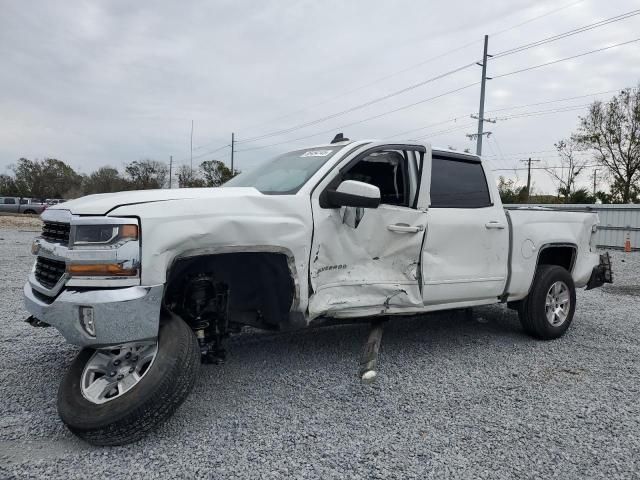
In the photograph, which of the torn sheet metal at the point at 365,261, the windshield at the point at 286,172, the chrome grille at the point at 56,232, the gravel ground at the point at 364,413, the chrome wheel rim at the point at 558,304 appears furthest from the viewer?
the chrome wheel rim at the point at 558,304

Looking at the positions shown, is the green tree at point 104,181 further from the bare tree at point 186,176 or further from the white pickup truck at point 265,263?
the white pickup truck at point 265,263

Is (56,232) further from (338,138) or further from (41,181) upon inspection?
(41,181)

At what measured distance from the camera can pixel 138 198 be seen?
301cm

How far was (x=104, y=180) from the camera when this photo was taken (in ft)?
200

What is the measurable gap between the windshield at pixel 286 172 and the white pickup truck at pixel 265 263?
0.07 ft

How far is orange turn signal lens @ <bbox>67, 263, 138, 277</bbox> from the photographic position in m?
2.80

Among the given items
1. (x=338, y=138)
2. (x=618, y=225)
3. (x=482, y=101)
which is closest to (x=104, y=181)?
(x=482, y=101)

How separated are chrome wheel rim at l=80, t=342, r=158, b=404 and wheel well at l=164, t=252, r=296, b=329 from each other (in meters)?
0.48

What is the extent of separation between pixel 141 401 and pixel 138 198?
1.18 metres

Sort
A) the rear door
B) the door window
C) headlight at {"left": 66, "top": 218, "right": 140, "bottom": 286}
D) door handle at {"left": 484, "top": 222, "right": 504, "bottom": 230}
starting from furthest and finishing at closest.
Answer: door handle at {"left": 484, "top": 222, "right": 504, "bottom": 230} < the rear door < the door window < headlight at {"left": 66, "top": 218, "right": 140, "bottom": 286}

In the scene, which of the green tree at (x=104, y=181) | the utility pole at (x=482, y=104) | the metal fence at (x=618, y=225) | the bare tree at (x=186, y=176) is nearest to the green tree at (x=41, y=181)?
the green tree at (x=104, y=181)

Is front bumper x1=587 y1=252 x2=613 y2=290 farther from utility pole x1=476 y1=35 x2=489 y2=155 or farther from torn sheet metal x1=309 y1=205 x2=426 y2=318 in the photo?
utility pole x1=476 y1=35 x2=489 y2=155

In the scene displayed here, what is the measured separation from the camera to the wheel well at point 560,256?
5.67 meters

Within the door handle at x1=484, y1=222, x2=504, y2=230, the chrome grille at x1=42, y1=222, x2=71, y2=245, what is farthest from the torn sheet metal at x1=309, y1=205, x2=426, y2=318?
the chrome grille at x1=42, y1=222, x2=71, y2=245
